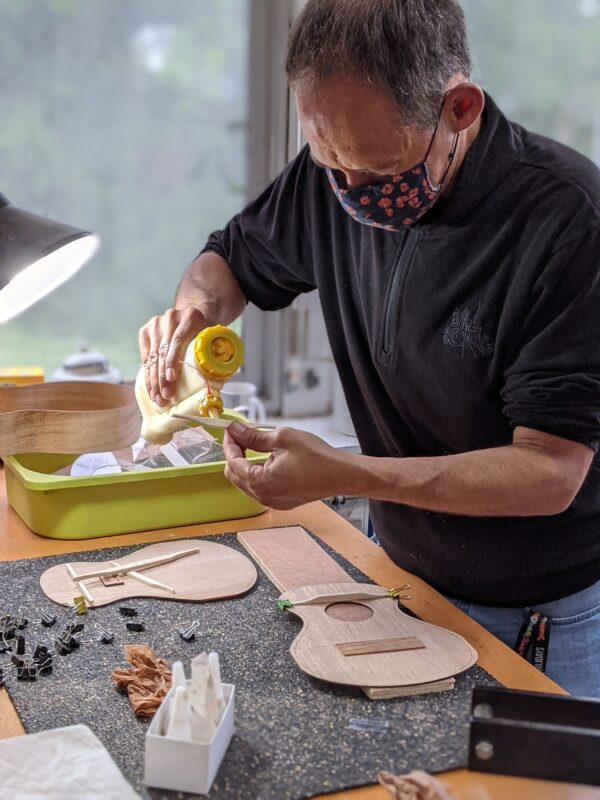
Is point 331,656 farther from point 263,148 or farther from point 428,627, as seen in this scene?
point 263,148

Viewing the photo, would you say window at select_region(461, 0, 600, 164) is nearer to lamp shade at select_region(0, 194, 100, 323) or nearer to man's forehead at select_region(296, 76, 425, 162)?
man's forehead at select_region(296, 76, 425, 162)

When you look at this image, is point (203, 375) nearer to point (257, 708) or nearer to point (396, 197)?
point (396, 197)

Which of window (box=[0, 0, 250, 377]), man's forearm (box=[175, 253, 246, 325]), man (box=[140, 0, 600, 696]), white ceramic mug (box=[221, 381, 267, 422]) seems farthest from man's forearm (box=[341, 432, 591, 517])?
window (box=[0, 0, 250, 377])

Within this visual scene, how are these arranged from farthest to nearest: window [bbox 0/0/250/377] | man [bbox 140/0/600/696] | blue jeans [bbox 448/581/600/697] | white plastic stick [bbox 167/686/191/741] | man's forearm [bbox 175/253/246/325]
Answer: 1. window [bbox 0/0/250/377]
2. man's forearm [bbox 175/253/246/325]
3. blue jeans [bbox 448/581/600/697]
4. man [bbox 140/0/600/696]
5. white plastic stick [bbox 167/686/191/741]

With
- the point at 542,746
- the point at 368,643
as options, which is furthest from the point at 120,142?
the point at 542,746

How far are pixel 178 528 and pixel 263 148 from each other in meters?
1.44

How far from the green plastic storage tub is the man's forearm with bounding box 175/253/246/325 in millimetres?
299

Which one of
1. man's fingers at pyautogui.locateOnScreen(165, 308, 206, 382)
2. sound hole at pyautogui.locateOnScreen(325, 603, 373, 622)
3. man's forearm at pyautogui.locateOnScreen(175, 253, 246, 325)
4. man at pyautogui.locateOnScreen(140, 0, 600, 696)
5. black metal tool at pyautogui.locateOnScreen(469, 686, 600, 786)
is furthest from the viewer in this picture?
man's forearm at pyautogui.locateOnScreen(175, 253, 246, 325)

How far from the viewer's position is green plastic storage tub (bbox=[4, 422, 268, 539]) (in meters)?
1.61

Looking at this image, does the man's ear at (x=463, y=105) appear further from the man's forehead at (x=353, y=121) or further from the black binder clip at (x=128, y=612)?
the black binder clip at (x=128, y=612)

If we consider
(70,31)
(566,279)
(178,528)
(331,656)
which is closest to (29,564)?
(178,528)

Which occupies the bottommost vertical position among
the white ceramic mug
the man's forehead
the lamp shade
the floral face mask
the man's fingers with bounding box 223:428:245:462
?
the white ceramic mug

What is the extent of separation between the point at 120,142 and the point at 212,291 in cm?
101

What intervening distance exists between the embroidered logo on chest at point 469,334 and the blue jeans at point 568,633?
441 mm
